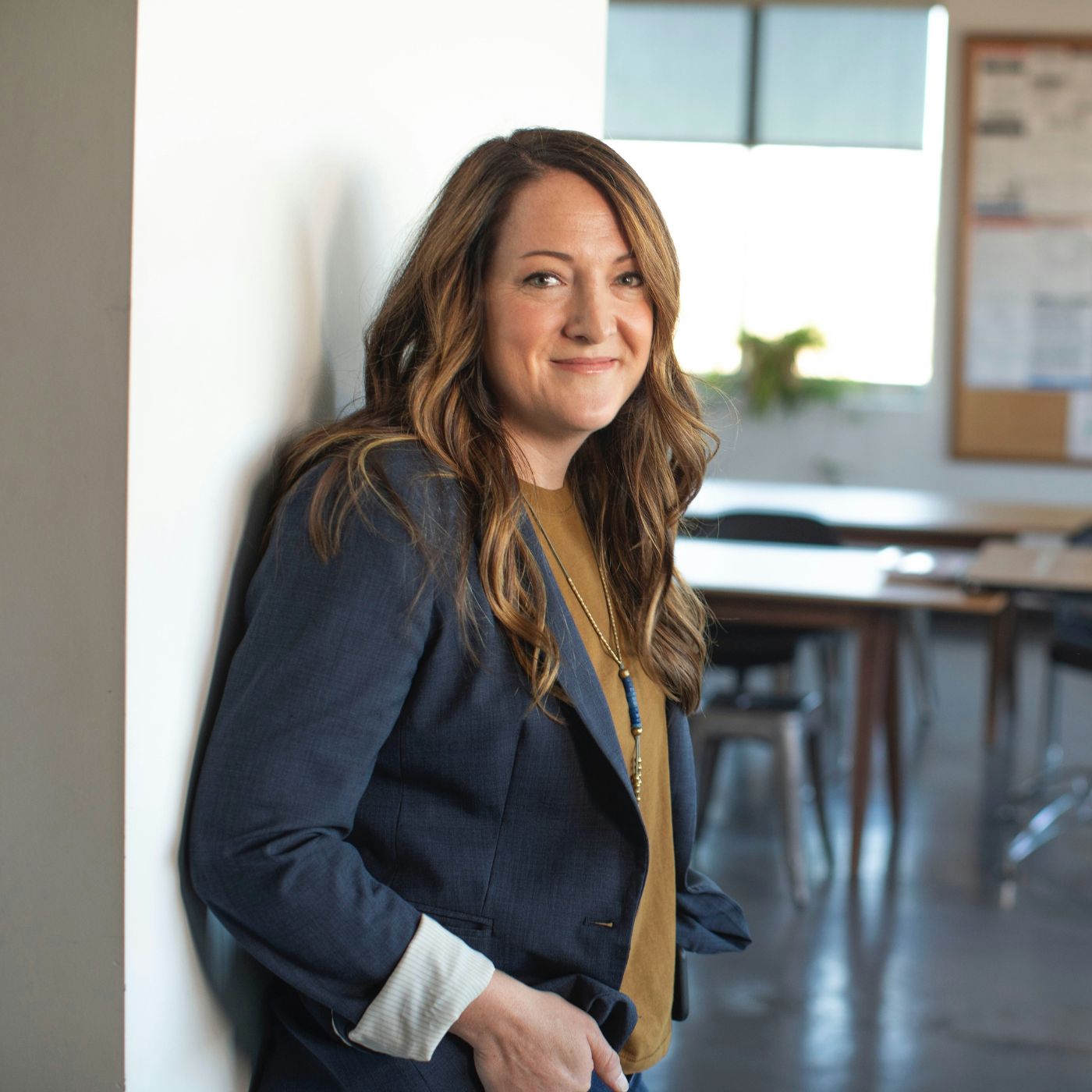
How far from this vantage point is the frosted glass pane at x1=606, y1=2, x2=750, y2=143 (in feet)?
27.5

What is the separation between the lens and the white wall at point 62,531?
0.87 m

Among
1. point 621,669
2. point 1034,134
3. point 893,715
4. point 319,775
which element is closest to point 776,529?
point 893,715

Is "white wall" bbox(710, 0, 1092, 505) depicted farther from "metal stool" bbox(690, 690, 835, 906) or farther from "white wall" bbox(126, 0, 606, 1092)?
"white wall" bbox(126, 0, 606, 1092)

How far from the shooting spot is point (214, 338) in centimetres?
99

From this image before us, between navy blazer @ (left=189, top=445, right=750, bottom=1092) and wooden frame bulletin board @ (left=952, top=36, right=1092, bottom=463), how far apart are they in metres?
7.55

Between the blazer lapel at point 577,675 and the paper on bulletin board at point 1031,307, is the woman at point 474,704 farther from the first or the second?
the paper on bulletin board at point 1031,307

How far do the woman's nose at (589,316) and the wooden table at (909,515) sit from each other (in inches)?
140

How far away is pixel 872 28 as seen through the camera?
26.7 ft

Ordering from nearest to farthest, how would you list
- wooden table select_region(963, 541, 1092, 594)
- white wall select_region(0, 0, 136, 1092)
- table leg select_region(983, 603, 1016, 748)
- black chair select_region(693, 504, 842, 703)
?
white wall select_region(0, 0, 136, 1092) → wooden table select_region(963, 541, 1092, 594) → black chair select_region(693, 504, 842, 703) → table leg select_region(983, 603, 1016, 748)

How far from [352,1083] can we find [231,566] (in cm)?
45

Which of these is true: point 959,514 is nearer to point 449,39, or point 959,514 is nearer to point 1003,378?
point 1003,378

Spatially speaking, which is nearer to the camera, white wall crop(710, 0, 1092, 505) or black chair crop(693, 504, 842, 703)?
black chair crop(693, 504, 842, 703)

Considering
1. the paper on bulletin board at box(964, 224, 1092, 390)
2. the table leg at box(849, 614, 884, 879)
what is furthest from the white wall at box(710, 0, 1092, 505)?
the table leg at box(849, 614, 884, 879)

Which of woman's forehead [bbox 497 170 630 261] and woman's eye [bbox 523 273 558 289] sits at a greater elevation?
woman's forehead [bbox 497 170 630 261]
